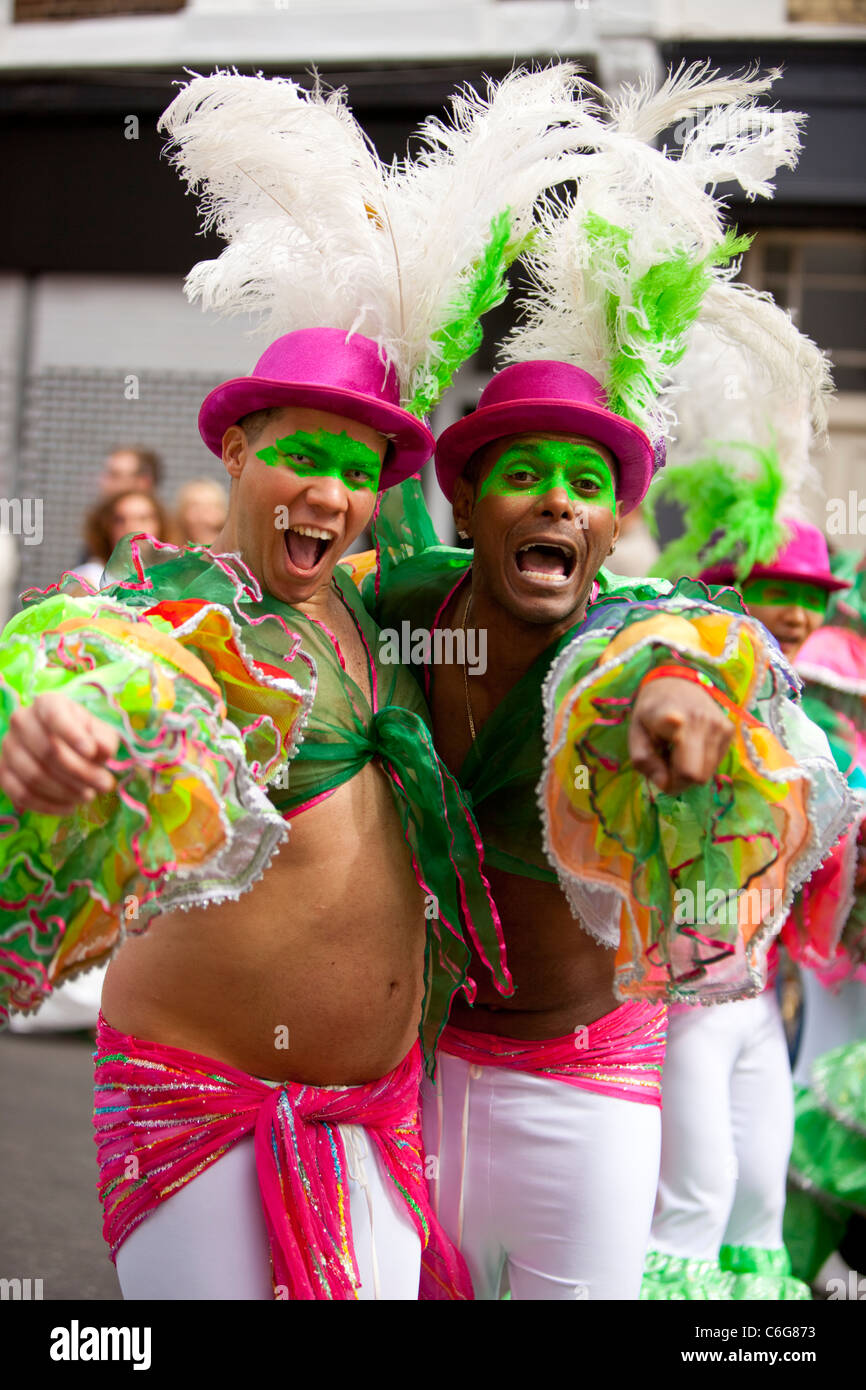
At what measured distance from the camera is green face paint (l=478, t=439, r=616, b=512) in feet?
8.11

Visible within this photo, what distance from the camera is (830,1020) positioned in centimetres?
433

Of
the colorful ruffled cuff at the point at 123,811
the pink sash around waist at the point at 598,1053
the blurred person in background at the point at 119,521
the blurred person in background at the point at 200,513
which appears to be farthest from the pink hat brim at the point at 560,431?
the blurred person in background at the point at 200,513

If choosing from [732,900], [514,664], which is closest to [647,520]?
[514,664]

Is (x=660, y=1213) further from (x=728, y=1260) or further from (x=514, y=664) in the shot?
(x=514, y=664)

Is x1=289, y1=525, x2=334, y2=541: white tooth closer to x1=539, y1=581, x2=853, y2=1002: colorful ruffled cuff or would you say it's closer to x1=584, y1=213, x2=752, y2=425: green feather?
x1=539, y1=581, x2=853, y2=1002: colorful ruffled cuff

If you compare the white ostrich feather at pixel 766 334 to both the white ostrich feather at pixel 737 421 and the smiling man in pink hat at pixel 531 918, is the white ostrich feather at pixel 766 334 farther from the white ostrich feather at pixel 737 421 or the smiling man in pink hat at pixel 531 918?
the white ostrich feather at pixel 737 421

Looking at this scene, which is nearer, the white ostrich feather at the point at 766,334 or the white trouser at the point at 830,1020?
the white ostrich feather at the point at 766,334

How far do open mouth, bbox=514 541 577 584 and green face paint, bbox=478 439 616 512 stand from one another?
0.29 ft

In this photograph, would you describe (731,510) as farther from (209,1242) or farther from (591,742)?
(209,1242)

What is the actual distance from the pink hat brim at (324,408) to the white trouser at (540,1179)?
3.85ft

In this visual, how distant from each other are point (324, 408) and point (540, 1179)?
4.77ft

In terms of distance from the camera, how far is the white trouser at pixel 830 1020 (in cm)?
427

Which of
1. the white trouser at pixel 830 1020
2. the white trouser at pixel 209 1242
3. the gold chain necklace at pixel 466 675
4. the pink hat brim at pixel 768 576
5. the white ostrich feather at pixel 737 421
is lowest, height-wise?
the white trouser at pixel 209 1242
